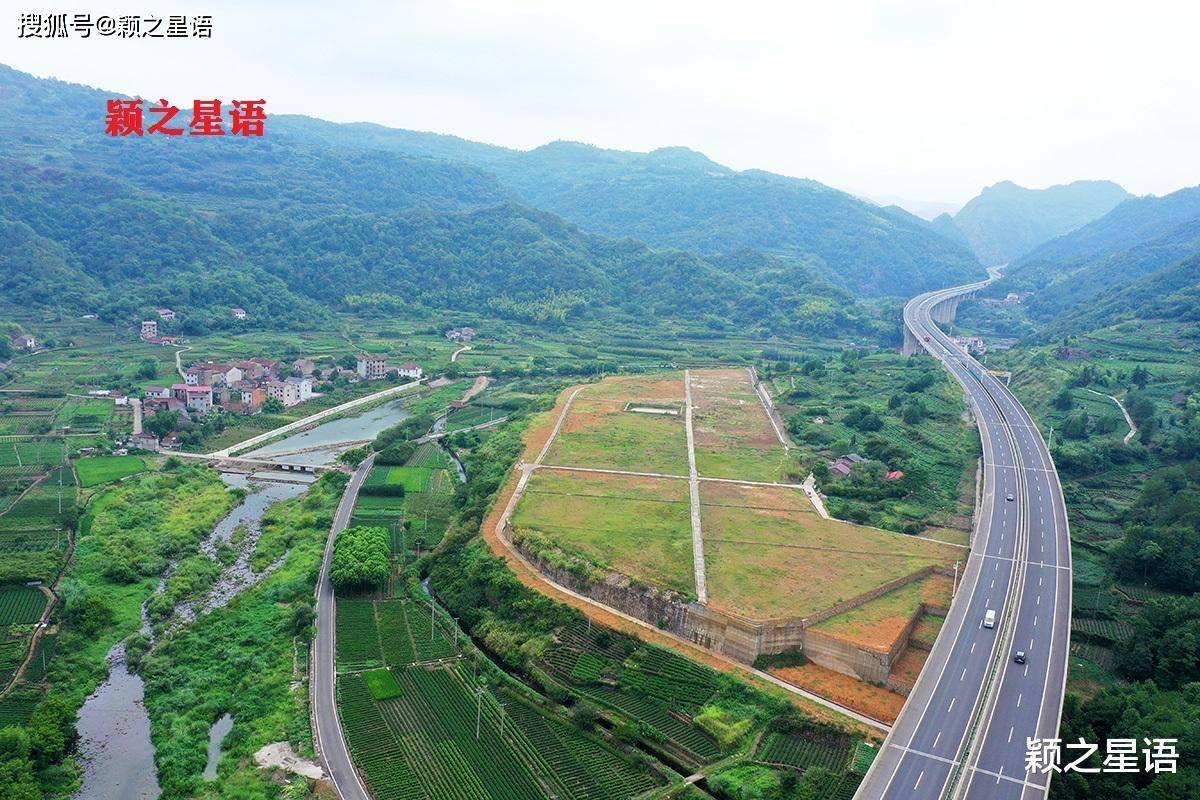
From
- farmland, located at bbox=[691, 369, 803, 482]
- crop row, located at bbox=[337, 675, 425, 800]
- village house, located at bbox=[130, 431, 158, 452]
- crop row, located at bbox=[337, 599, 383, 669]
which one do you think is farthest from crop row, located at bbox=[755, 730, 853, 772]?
village house, located at bbox=[130, 431, 158, 452]

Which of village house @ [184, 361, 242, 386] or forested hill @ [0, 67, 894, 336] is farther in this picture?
forested hill @ [0, 67, 894, 336]

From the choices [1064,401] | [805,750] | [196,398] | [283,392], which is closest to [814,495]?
[805,750]

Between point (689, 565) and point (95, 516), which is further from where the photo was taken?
point (95, 516)

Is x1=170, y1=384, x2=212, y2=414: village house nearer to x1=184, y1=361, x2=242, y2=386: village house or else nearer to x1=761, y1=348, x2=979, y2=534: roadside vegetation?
x1=184, y1=361, x2=242, y2=386: village house

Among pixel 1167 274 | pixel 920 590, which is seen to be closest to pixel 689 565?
pixel 920 590

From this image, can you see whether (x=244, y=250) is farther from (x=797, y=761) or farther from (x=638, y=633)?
(x=797, y=761)

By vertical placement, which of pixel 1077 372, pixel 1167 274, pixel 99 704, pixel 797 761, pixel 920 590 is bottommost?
pixel 99 704

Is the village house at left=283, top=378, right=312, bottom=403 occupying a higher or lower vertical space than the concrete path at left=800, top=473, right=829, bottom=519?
lower

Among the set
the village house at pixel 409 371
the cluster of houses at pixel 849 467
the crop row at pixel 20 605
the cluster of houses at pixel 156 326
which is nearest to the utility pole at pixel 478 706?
the crop row at pixel 20 605
